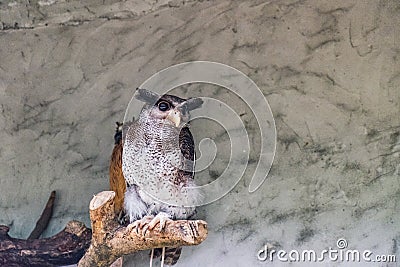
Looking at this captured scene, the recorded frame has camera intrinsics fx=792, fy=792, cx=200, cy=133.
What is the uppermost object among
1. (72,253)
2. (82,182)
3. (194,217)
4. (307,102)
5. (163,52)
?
(163,52)

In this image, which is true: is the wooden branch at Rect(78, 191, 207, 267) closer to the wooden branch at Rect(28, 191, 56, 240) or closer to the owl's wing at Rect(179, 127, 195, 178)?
the owl's wing at Rect(179, 127, 195, 178)

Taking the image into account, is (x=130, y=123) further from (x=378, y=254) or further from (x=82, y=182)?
(x=378, y=254)

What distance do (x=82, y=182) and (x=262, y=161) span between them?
1.89ft

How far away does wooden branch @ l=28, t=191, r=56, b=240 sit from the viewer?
7.98 ft

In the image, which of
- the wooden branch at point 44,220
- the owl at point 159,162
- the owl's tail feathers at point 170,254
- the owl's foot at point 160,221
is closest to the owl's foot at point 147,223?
the owl's foot at point 160,221

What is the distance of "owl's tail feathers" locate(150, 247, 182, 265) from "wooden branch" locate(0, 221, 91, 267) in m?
0.21

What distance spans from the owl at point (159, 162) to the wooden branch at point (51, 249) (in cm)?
16

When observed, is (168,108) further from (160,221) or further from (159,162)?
(160,221)

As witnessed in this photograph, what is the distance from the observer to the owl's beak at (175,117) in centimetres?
217

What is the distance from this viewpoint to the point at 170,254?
7.39 feet

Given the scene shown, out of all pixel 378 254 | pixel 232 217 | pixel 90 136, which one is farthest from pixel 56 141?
pixel 378 254

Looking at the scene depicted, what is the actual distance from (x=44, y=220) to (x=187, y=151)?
559 millimetres

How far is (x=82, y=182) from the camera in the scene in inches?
99.3

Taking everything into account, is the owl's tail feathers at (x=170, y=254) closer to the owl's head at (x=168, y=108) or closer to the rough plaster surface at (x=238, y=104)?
the rough plaster surface at (x=238, y=104)
